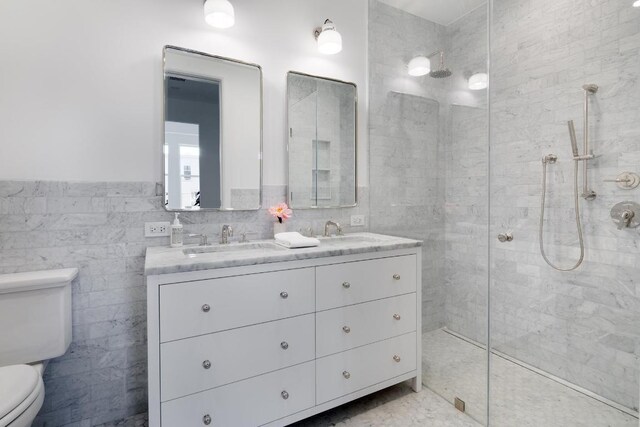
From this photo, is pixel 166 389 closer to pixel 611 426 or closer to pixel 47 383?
pixel 47 383

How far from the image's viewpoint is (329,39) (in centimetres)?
221

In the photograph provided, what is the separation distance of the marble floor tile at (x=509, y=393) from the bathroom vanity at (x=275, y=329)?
0.75ft

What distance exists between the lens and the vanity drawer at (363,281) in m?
1.70

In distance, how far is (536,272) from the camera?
1940 millimetres

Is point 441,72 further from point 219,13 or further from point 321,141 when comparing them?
point 219,13

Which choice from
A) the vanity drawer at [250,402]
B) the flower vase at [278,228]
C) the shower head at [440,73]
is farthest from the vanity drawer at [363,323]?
the shower head at [440,73]

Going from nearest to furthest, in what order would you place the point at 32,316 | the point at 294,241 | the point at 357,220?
the point at 32,316 < the point at 294,241 < the point at 357,220

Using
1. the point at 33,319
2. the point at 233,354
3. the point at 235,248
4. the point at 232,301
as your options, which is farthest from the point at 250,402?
the point at 33,319

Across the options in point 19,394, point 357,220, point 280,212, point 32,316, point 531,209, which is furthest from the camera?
point 357,220

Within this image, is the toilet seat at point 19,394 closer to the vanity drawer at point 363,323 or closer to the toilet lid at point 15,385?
the toilet lid at point 15,385

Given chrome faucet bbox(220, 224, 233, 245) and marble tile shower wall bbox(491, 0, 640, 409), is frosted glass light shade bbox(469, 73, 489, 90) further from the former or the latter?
chrome faucet bbox(220, 224, 233, 245)

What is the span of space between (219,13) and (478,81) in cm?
163

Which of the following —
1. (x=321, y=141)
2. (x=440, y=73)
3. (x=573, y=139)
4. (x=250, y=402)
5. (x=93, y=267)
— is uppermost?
(x=440, y=73)

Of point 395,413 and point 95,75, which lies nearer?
point 95,75
